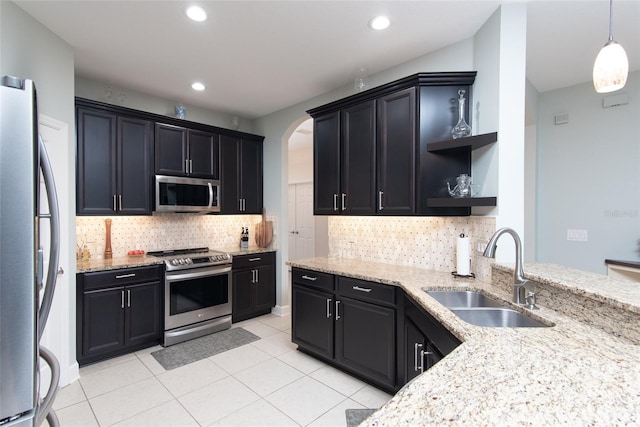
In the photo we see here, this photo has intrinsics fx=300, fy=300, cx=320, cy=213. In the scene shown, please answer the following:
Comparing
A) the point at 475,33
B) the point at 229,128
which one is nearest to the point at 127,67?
the point at 229,128

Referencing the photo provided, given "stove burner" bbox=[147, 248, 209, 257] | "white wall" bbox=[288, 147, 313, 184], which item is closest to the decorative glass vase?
"stove burner" bbox=[147, 248, 209, 257]

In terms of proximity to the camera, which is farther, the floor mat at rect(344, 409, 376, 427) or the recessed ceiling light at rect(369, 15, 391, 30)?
the recessed ceiling light at rect(369, 15, 391, 30)

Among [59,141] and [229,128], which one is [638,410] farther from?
[229,128]

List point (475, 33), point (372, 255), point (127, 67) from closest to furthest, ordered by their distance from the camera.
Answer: point (475, 33)
point (127, 67)
point (372, 255)

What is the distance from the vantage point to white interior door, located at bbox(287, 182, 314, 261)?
23.8 ft

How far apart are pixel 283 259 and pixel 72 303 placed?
8.13 feet

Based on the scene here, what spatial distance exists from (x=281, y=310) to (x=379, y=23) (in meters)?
3.72

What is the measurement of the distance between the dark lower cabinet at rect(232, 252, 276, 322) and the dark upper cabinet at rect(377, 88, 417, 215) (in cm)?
217

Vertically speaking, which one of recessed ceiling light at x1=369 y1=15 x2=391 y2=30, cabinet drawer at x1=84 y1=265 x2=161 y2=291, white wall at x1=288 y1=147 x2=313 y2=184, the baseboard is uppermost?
recessed ceiling light at x1=369 y1=15 x2=391 y2=30

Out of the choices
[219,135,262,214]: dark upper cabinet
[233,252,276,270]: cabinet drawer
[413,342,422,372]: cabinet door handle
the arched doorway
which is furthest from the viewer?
the arched doorway

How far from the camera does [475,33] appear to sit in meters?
2.51

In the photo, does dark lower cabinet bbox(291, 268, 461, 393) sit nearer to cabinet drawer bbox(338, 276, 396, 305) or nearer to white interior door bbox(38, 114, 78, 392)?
cabinet drawer bbox(338, 276, 396, 305)

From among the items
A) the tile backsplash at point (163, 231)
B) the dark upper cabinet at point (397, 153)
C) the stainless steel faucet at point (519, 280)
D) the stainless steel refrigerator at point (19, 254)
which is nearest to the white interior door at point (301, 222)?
the tile backsplash at point (163, 231)

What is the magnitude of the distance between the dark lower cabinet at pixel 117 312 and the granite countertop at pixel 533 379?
9.99 ft
